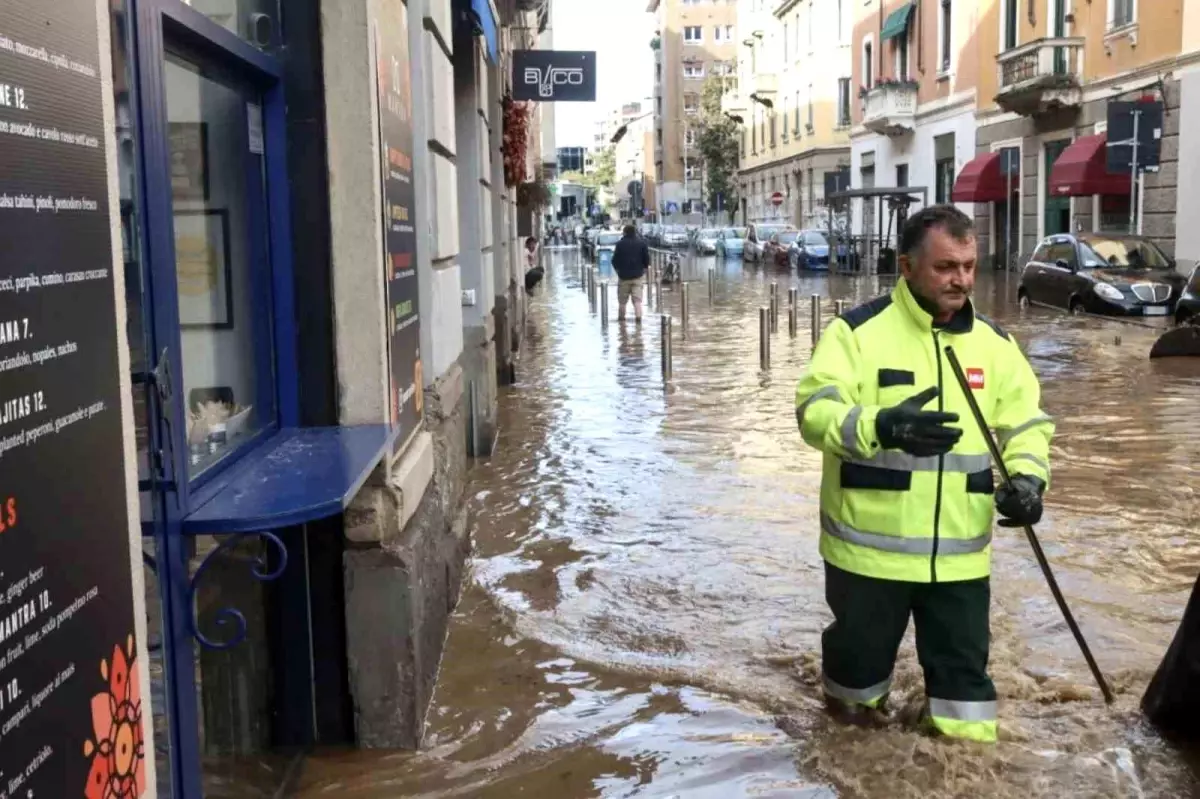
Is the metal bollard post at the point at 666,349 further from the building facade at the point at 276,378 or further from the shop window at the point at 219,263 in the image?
the shop window at the point at 219,263

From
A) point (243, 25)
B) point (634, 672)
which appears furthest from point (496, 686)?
point (243, 25)

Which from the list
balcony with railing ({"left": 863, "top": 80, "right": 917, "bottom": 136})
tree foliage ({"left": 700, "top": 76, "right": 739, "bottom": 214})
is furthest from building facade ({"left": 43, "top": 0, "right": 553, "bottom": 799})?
tree foliage ({"left": 700, "top": 76, "right": 739, "bottom": 214})

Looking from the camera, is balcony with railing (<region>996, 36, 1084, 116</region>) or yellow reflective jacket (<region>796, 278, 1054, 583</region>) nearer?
yellow reflective jacket (<region>796, 278, 1054, 583</region>)

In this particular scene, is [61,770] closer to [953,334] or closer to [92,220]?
[92,220]

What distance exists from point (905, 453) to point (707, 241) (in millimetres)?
53224

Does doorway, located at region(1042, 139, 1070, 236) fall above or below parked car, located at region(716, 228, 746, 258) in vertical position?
above

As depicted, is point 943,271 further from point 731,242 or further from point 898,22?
point 731,242

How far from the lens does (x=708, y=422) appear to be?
39.2 feet

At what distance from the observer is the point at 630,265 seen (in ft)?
74.3

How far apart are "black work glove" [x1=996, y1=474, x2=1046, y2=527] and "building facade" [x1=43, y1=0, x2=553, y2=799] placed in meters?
1.89

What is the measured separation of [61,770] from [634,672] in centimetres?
354

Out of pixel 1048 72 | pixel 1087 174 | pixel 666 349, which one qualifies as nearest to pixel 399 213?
pixel 666 349

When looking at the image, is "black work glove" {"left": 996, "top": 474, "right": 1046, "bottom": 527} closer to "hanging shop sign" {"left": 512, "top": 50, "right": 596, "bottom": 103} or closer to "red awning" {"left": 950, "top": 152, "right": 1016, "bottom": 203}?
"hanging shop sign" {"left": 512, "top": 50, "right": 596, "bottom": 103}

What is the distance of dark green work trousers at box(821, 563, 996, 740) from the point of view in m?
4.14
